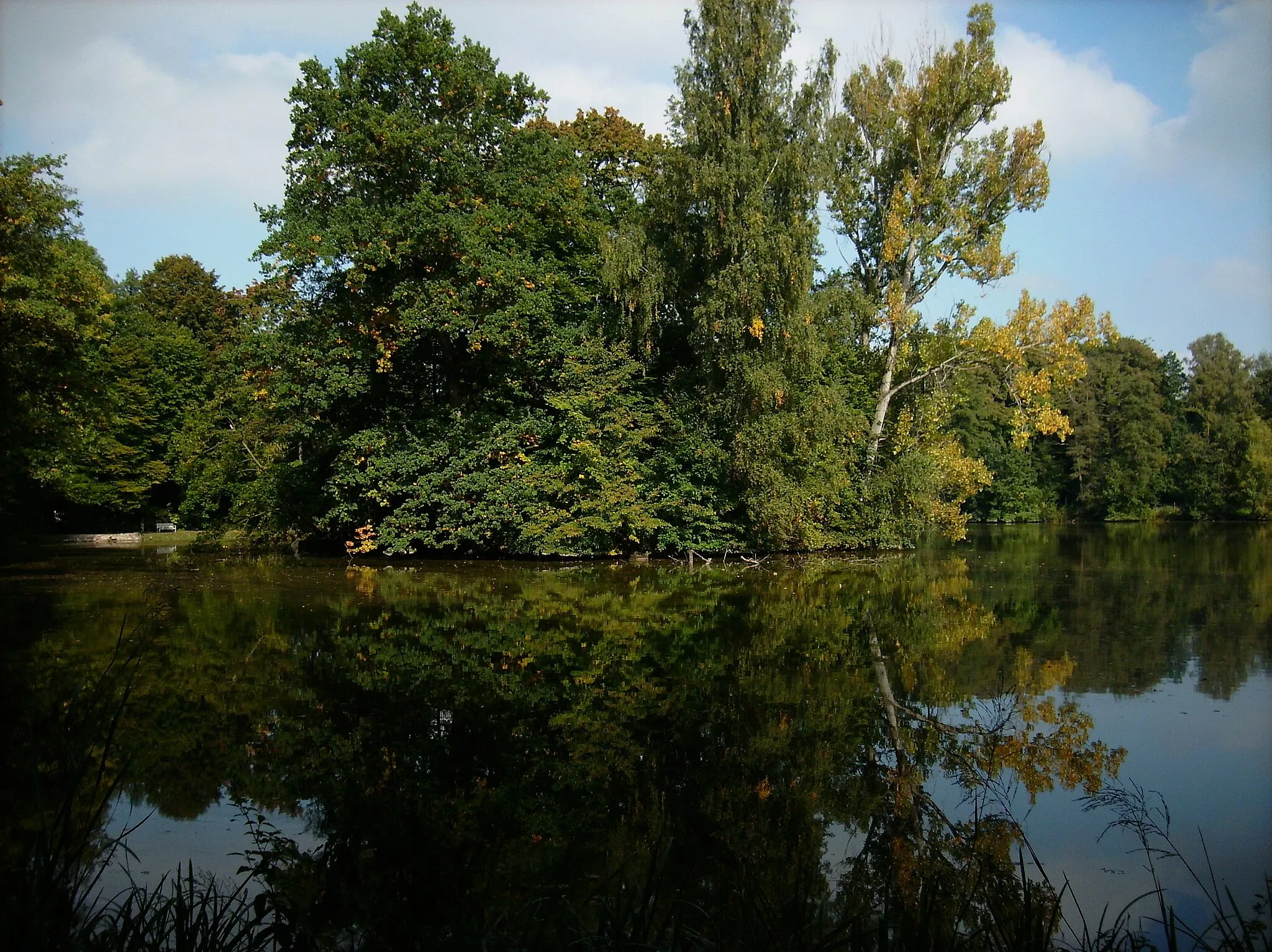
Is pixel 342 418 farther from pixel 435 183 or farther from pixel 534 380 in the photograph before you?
pixel 435 183

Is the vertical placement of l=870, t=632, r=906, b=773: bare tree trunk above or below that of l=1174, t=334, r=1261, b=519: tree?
below

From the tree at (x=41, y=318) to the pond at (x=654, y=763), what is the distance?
8918 mm

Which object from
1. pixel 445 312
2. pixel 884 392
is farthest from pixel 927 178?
pixel 445 312

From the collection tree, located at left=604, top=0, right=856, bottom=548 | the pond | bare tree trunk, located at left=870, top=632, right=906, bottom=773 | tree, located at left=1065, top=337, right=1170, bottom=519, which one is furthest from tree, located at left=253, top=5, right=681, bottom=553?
tree, located at left=1065, top=337, right=1170, bottom=519

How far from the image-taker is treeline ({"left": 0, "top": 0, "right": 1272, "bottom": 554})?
20.8 m

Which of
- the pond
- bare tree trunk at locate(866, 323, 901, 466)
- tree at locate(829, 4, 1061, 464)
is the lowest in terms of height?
the pond

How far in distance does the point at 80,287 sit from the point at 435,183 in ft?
30.3

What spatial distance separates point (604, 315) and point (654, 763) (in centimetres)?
1843

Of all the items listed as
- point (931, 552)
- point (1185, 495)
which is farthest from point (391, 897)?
point (1185, 495)

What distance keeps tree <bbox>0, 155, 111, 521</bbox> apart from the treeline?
0.08 meters

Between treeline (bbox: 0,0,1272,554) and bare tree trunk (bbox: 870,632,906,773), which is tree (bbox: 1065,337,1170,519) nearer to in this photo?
treeline (bbox: 0,0,1272,554)

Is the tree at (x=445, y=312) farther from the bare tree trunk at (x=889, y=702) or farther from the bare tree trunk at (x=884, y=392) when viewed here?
the bare tree trunk at (x=889, y=702)

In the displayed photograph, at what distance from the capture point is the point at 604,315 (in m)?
24.0

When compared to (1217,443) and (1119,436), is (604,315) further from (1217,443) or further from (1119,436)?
(1217,443)
